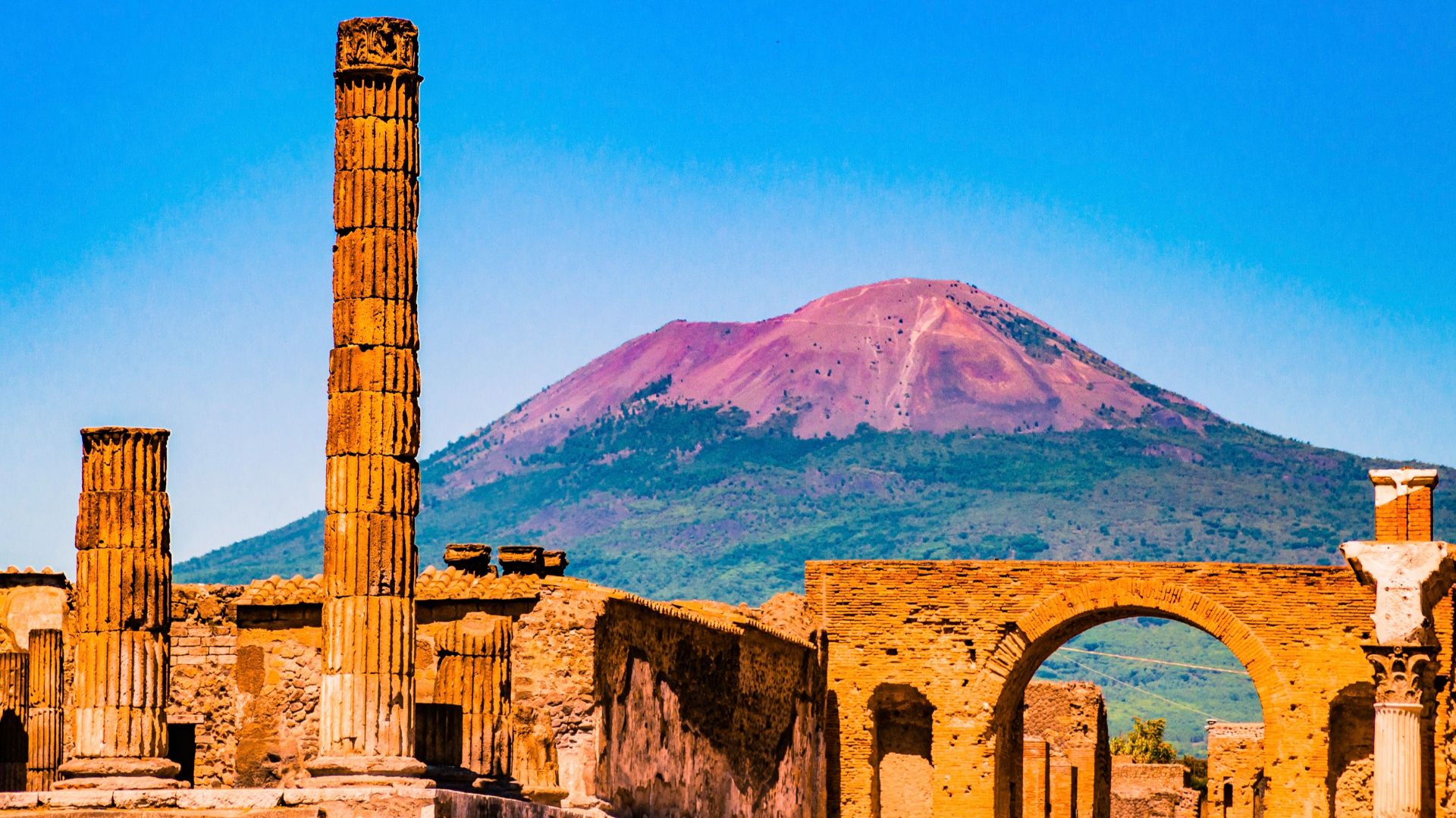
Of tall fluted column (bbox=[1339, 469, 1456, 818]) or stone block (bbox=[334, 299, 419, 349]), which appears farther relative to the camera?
stone block (bbox=[334, 299, 419, 349])

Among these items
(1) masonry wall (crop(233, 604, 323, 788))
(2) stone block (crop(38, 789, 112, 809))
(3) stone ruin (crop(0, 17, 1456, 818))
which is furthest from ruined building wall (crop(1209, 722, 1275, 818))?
(2) stone block (crop(38, 789, 112, 809))

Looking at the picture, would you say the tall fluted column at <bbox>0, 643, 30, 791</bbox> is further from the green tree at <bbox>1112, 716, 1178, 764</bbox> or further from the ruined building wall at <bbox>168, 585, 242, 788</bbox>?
the green tree at <bbox>1112, 716, 1178, 764</bbox>

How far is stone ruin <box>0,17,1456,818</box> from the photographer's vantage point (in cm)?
2359

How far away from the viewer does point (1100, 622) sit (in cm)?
3644

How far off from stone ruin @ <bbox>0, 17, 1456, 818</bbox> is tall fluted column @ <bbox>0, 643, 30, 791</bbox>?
0.03 meters

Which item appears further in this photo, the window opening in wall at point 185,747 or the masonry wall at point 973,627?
the masonry wall at point 973,627

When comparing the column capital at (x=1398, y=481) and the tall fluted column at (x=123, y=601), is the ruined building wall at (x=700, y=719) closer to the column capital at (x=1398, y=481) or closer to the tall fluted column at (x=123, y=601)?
the tall fluted column at (x=123, y=601)

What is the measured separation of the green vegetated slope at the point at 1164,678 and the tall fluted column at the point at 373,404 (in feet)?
346

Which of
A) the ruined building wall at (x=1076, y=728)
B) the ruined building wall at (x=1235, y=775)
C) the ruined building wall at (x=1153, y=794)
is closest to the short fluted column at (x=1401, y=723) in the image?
the ruined building wall at (x=1235, y=775)

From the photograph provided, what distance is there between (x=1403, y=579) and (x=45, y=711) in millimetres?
11350

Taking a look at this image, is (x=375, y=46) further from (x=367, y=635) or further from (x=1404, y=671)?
(x=1404, y=671)

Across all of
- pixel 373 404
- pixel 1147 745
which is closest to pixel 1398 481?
pixel 373 404

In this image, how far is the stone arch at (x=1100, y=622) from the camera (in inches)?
1414

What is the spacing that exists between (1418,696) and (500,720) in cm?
745
